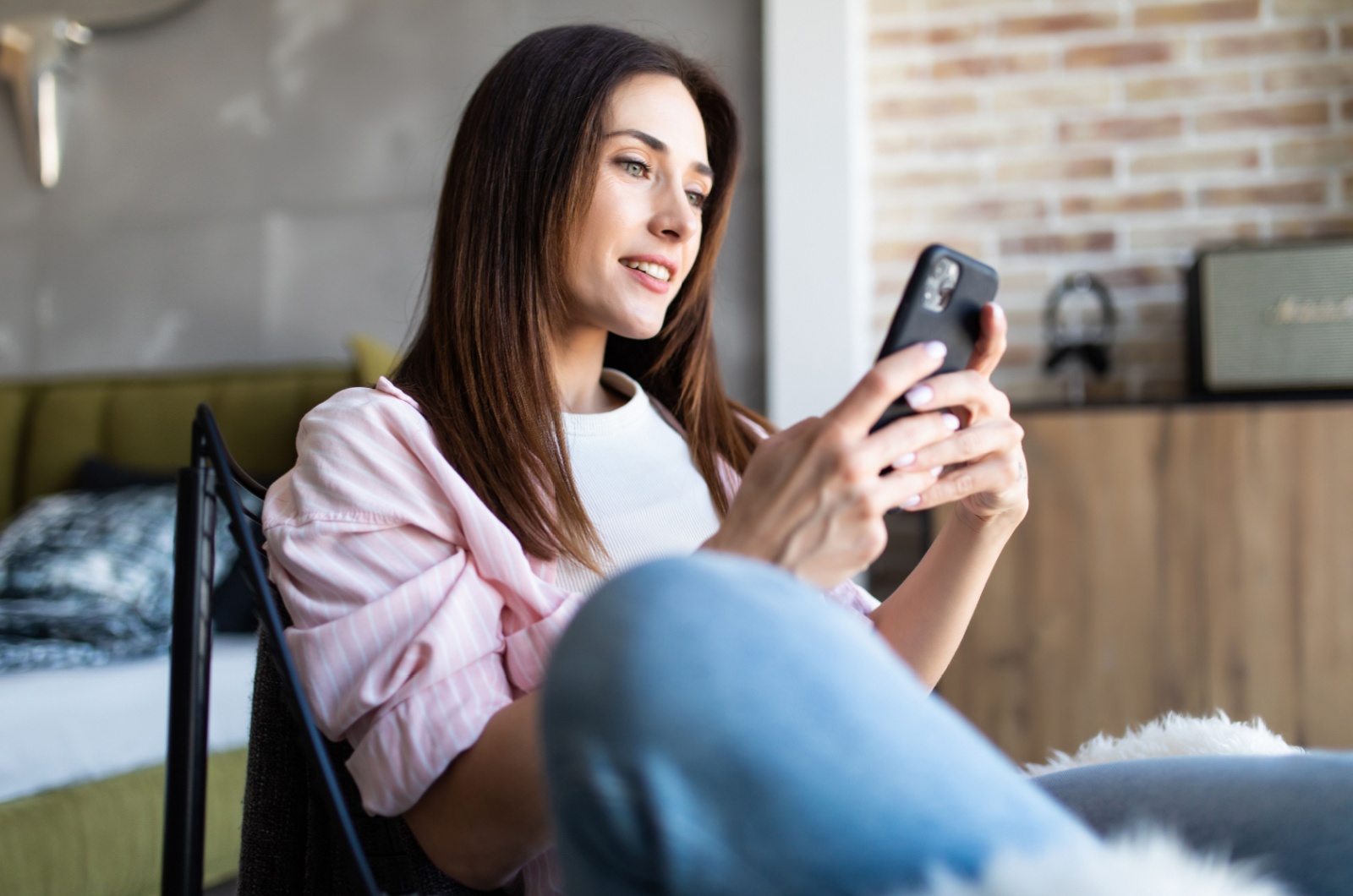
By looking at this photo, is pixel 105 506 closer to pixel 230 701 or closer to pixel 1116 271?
pixel 230 701

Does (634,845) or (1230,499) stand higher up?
(634,845)

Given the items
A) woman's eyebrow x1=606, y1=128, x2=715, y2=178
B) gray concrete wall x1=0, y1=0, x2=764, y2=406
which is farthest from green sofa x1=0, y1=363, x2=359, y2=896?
woman's eyebrow x1=606, y1=128, x2=715, y2=178

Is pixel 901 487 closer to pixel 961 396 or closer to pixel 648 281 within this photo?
pixel 961 396

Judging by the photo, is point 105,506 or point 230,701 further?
point 105,506

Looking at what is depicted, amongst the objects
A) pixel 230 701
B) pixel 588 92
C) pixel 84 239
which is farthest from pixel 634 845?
pixel 84 239

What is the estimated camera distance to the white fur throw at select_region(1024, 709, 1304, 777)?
0.85 meters

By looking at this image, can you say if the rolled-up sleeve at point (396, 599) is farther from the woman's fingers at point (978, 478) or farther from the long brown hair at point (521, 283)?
the woman's fingers at point (978, 478)

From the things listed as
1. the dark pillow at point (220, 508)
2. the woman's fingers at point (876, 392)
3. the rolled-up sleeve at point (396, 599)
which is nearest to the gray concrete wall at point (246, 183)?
the dark pillow at point (220, 508)

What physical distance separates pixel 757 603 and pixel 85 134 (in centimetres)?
313

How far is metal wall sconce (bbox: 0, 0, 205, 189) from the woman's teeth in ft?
7.83

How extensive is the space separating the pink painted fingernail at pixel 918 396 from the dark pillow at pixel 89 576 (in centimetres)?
152

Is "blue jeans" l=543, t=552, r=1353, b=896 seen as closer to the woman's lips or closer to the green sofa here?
the woman's lips

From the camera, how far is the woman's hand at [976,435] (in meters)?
0.77

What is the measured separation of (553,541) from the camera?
0.95 meters
